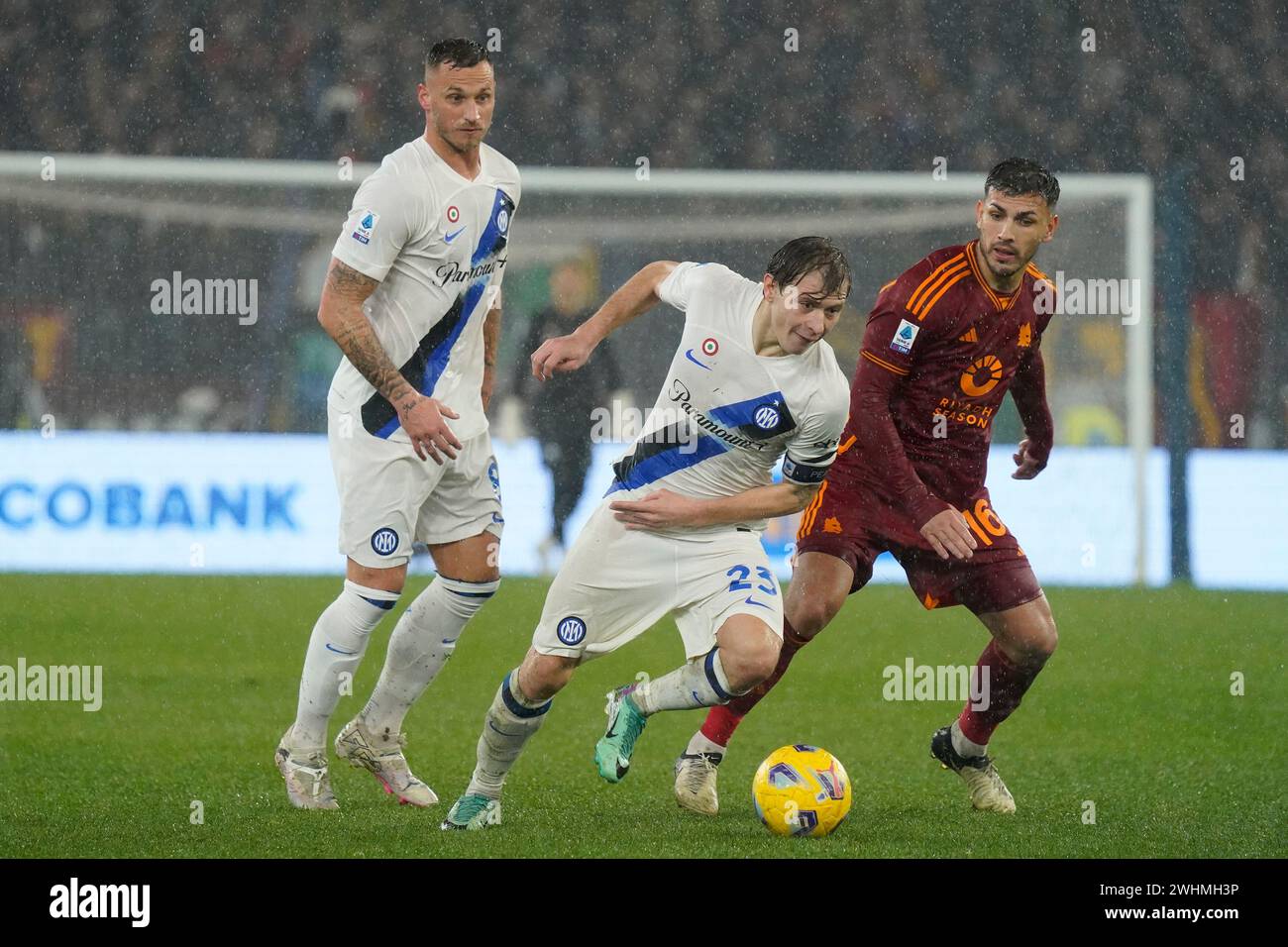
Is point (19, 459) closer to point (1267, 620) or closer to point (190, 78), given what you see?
point (190, 78)

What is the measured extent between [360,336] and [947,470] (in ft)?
6.06

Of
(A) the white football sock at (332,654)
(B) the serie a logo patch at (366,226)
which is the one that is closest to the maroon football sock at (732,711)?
(A) the white football sock at (332,654)

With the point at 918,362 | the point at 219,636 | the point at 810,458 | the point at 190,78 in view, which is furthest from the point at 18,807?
the point at 190,78

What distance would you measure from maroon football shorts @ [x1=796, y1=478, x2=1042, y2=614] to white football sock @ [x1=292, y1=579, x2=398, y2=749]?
53.2 inches

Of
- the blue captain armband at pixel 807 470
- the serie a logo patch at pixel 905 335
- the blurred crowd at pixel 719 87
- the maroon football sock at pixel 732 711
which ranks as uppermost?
the blurred crowd at pixel 719 87

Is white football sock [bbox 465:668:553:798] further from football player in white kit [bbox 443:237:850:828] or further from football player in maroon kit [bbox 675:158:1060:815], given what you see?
football player in maroon kit [bbox 675:158:1060:815]

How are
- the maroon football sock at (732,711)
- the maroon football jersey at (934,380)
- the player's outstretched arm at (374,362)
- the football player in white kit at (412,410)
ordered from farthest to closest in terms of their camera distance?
the maroon football sock at (732,711)
the maroon football jersey at (934,380)
the football player in white kit at (412,410)
the player's outstretched arm at (374,362)

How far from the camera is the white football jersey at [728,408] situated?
15.2ft

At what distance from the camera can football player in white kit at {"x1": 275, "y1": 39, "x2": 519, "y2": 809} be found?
15.9 ft

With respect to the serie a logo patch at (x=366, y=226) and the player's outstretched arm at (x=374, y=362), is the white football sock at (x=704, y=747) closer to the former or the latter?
the player's outstretched arm at (x=374, y=362)

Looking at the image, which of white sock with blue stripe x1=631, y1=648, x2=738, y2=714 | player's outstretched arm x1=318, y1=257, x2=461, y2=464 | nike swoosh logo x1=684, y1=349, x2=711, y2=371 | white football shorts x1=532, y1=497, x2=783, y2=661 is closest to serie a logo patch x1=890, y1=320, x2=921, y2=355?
nike swoosh logo x1=684, y1=349, x2=711, y2=371

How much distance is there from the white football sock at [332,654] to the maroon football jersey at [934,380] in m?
1.51

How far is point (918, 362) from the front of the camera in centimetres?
520

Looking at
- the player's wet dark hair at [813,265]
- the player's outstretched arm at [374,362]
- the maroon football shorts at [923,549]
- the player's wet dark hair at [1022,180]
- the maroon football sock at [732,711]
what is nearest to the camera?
the player's wet dark hair at [813,265]
